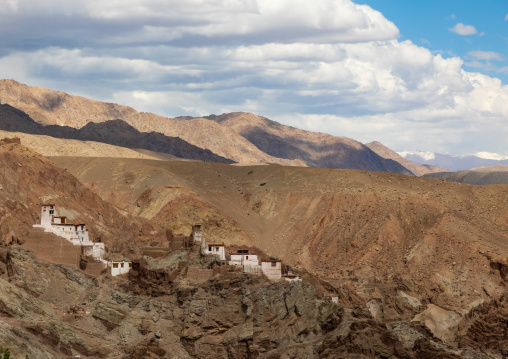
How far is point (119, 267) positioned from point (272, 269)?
15.5 meters

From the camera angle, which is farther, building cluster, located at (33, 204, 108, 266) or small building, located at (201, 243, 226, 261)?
small building, located at (201, 243, 226, 261)

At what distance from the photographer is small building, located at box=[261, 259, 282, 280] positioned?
354 ft

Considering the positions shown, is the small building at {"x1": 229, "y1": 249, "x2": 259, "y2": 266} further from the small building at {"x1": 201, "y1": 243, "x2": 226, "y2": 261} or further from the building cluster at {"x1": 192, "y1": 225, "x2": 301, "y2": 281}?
the small building at {"x1": 201, "y1": 243, "x2": 226, "y2": 261}

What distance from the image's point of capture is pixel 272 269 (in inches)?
4267

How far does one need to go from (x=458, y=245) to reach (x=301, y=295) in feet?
178

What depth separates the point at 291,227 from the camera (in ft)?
548

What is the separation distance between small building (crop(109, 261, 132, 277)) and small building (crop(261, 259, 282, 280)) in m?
13.7

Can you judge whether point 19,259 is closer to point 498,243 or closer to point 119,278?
point 119,278

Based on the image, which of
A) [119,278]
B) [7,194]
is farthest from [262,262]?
[7,194]

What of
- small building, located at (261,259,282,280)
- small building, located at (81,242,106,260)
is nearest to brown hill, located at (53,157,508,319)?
small building, located at (261,259,282,280)

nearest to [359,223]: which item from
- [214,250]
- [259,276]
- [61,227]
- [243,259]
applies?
[214,250]

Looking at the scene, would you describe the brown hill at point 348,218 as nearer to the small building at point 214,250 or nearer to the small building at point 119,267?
the small building at point 214,250

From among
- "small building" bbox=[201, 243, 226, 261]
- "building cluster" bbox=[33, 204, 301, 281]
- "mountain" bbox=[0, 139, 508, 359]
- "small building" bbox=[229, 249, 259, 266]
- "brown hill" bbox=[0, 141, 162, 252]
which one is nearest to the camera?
"mountain" bbox=[0, 139, 508, 359]

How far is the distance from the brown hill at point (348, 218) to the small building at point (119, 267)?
33853 millimetres
